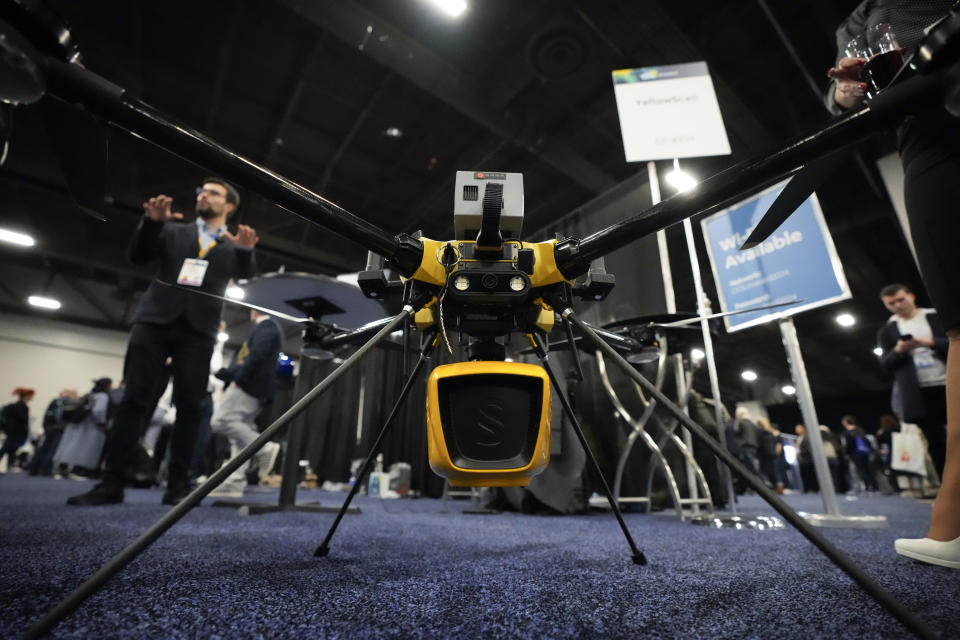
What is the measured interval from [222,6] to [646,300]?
158 inches

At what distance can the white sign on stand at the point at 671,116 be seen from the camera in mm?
2287

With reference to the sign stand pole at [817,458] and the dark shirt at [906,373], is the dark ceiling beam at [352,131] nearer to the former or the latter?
the sign stand pole at [817,458]

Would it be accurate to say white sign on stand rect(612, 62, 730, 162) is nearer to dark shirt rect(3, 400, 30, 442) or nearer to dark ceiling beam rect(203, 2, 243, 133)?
dark ceiling beam rect(203, 2, 243, 133)

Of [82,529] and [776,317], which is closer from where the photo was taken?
[82,529]

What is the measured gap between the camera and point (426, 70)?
12.6 feet

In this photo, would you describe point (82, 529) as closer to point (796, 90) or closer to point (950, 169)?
point (950, 169)

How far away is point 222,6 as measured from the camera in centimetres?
343

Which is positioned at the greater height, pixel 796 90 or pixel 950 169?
pixel 796 90

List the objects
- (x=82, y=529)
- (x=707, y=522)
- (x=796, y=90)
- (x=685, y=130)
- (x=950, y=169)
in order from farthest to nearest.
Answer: (x=796, y=90)
(x=685, y=130)
(x=707, y=522)
(x=82, y=529)
(x=950, y=169)

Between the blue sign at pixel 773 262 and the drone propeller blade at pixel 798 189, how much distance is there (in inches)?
66.7

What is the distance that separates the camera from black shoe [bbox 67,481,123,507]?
1.72 m

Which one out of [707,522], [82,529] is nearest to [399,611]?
[82,529]

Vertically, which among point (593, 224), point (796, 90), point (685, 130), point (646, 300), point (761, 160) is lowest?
point (761, 160)

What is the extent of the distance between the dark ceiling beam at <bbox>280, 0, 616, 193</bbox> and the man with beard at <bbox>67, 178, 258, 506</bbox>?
6.79 feet
